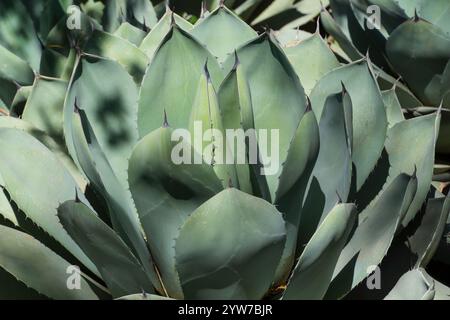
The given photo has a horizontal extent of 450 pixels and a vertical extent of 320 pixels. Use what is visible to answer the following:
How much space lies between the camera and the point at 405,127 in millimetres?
1545

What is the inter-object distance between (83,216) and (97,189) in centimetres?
11

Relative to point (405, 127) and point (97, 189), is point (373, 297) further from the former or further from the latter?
point (97, 189)

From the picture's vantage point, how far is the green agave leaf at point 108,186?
4.38ft

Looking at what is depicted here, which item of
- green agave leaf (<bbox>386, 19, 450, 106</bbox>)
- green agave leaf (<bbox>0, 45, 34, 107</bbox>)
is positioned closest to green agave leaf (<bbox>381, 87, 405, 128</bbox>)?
green agave leaf (<bbox>386, 19, 450, 106</bbox>)

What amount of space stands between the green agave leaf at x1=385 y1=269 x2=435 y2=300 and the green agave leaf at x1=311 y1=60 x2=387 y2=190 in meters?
0.21

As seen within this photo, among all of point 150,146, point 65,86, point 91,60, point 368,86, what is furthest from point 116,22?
point 150,146

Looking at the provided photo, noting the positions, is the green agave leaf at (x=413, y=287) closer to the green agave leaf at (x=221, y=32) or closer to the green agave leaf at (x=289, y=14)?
the green agave leaf at (x=221, y=32)

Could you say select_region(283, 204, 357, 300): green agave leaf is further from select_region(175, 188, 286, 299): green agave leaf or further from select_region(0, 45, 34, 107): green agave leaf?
select_region(0, 45, 34, 107): green agave leaf

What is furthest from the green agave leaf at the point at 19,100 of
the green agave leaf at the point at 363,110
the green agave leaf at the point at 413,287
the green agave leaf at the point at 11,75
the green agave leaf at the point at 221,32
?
the green agave leaf at the point at 413,287

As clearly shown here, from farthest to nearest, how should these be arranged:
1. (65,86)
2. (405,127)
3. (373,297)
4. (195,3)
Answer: (195,3)
(65,86)
(405,127)
(373,297)

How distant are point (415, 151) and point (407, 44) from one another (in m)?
0.42

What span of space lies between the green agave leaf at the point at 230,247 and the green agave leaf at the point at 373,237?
0.14 m

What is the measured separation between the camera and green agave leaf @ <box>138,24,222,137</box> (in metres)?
1.45

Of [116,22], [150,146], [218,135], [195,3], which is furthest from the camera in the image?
[195,3]
